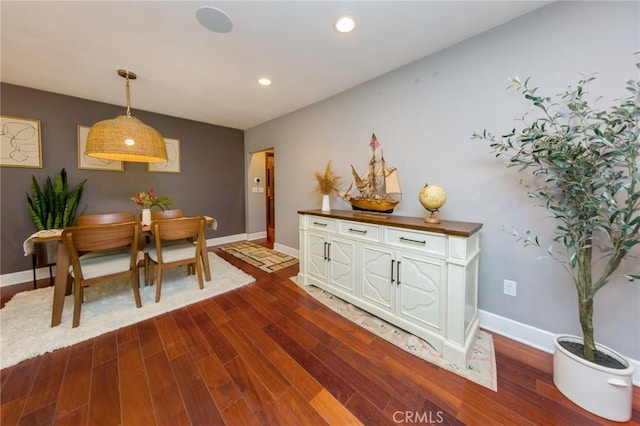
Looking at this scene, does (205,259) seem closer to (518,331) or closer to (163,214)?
(163,214)

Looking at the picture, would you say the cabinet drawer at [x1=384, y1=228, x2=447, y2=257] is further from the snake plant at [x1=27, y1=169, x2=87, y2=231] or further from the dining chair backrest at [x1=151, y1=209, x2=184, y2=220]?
the snake plant at [x1=27, y1=169, x2=87, y2=231]

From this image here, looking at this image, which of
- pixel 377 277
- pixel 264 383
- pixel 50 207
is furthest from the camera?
pixel 50 207

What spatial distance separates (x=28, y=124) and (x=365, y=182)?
4304 mm

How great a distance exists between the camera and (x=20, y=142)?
112 inches

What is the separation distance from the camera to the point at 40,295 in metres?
2.50

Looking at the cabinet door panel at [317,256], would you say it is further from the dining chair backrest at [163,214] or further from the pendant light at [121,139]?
the dining chair backrest at [163,214]

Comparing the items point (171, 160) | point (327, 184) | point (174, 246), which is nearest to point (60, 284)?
point (174, 246)

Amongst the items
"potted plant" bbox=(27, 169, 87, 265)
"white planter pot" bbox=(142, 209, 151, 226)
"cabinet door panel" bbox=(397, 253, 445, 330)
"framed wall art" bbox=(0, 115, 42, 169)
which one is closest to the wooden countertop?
"cabinet door panel" bbox=(397, 253, 445, 330)

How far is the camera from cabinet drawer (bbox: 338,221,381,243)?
2.07m

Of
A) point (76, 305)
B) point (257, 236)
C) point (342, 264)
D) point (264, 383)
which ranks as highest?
point (342, 264)

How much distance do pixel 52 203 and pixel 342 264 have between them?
373 centimetres

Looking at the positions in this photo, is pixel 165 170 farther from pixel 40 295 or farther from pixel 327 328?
pixel 327 328

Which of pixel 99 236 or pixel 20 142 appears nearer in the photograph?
pixel 99 236

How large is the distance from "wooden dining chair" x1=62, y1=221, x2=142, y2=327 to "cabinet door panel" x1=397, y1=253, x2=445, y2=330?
251 centimetres
